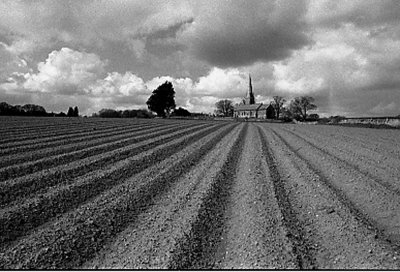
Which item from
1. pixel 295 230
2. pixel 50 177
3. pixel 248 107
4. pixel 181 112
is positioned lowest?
pixel 295 230

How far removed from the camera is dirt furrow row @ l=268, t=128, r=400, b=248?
5.21 m

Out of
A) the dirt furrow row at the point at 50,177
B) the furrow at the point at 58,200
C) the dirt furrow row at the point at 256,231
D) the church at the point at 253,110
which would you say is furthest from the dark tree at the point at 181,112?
the dirt furrow row at the point at 256,231

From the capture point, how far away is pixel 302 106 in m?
115

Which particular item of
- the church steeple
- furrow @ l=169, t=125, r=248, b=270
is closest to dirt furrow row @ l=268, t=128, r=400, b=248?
furrow @ l=169, t=125, r=248, b=270

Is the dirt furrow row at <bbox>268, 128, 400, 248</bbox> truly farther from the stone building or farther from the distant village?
the stone building

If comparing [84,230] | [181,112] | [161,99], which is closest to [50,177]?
[84,230]

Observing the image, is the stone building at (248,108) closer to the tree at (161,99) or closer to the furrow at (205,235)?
the tree at (161,99)

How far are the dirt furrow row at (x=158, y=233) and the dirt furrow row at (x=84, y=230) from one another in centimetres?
20

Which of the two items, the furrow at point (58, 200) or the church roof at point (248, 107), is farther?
the church roof at point (248, 107)

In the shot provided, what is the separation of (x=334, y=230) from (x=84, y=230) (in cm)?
449

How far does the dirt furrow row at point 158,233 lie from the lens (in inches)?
155

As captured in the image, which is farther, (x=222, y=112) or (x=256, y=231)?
(x=222, y=112)

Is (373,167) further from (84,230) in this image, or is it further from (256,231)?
(84,230)

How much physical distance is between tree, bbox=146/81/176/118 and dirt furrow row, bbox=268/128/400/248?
80.2 metres
